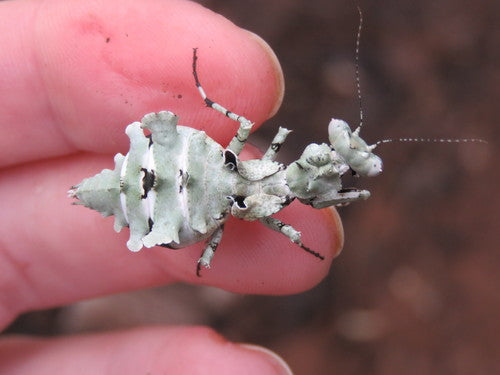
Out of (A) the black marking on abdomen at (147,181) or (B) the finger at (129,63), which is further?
(B) the finger at (129,63)

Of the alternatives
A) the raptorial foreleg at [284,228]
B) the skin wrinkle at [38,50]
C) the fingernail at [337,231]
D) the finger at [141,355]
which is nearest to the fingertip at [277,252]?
the fingernail at [337,231]

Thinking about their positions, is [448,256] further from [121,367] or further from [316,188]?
[121,367]

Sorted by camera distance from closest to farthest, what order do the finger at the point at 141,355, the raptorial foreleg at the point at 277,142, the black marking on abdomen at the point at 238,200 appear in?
the black marking on abdomen at the point at 238,200
the raptorial foreleg at the point at 277,142
the finger at the point at 141,355

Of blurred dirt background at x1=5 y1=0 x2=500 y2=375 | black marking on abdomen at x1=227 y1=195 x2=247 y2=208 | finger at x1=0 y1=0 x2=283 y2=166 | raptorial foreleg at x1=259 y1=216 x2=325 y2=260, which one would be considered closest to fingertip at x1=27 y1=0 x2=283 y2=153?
finger at x1=0 y1=0 x2=283 y2=166

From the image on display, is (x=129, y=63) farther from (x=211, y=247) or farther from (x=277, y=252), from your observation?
(x=277, y=252)

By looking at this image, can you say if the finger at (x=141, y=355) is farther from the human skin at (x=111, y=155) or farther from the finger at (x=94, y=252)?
the finger at (x=94, y=252)

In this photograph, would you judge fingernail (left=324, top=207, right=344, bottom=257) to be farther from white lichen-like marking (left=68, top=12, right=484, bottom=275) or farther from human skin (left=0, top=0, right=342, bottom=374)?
white lichen-like marking (left=68, top=12, right=484, bottom=275)

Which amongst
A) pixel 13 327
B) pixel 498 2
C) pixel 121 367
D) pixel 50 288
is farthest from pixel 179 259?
pixel 498 2
